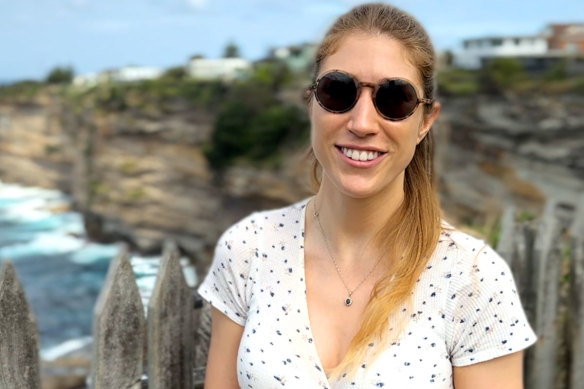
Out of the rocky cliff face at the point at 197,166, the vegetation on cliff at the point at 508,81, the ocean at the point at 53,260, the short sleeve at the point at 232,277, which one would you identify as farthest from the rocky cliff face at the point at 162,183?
the short sleeve at the point at 232,277

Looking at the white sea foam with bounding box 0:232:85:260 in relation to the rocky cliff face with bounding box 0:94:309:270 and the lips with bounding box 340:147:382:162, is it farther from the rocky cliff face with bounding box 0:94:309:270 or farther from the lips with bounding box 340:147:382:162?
the lips with bounding box 340:147:382:162

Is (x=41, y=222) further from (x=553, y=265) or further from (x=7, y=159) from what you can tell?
(x=553, y=265)

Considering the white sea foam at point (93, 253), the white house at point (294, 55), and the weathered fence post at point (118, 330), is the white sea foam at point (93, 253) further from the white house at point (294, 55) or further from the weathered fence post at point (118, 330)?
the weathered fence post at point (118, 330)

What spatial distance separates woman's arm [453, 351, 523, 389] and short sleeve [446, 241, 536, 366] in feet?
0.09

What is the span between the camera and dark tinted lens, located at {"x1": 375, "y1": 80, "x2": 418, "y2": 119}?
1.83 metres

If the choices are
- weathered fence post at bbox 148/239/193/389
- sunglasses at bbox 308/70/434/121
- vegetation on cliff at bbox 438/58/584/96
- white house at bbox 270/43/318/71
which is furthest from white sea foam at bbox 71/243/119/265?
sunglasses at bbox 308/70/434/121

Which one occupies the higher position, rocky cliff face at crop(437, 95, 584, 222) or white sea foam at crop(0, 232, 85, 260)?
rocky cliff face at crop(437, 95, 584, 222)

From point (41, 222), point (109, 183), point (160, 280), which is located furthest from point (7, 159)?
point (160, 280)

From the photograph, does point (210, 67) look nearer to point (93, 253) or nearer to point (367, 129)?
point (93, 253)

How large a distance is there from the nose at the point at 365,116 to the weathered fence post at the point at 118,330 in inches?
39.9

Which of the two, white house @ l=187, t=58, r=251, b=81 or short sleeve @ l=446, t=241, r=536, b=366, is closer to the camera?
short sleeve @ l=446, t=241, r=536, b=366

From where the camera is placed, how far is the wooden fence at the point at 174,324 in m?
2.20

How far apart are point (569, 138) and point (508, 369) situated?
25048 millimetres

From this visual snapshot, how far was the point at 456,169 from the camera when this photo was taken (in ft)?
92.6
